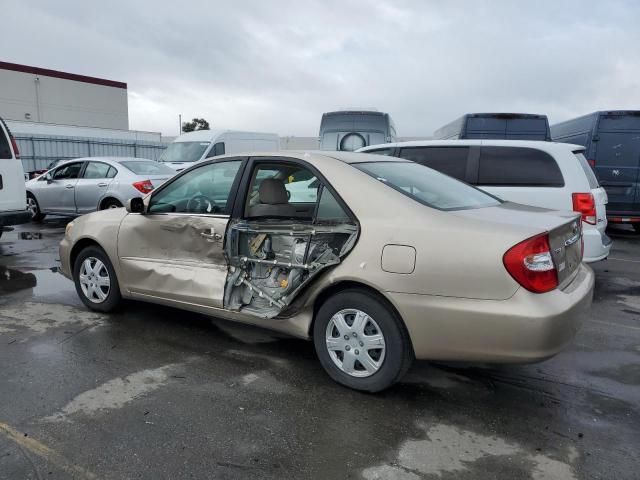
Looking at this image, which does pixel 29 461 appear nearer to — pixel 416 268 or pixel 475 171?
pixel 416 268

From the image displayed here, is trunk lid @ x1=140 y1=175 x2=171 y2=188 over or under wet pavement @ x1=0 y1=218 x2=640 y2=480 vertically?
over

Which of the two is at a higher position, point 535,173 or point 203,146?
point 203,146

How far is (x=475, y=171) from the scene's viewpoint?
6648 mm

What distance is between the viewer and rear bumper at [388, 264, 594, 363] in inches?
114

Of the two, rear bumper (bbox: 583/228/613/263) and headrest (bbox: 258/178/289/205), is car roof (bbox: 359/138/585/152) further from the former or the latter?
headrest (bbox: 258/178/289/205)

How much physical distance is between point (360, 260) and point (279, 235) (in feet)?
2.57

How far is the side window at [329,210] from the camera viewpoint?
11.6 ft

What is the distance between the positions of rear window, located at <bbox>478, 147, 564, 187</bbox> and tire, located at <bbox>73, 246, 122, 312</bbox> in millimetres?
4426

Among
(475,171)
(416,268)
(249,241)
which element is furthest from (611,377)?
(475,171)

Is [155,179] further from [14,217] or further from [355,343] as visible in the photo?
[355,343]

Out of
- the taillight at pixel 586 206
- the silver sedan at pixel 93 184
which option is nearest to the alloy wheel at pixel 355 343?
the taillight at pixel 586 206

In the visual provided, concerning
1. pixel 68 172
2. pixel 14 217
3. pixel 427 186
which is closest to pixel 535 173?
pixel 427 186

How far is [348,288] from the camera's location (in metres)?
3.42

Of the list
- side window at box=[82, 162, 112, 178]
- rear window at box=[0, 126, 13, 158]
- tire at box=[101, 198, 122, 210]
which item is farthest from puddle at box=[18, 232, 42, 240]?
rear window at box=[0, 126, 13, 158]
